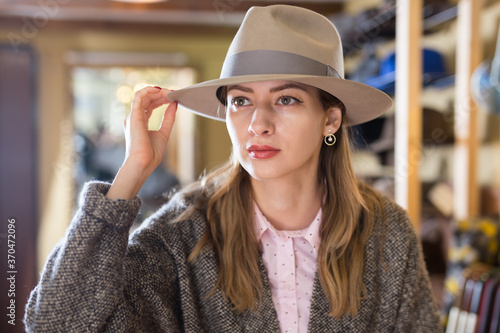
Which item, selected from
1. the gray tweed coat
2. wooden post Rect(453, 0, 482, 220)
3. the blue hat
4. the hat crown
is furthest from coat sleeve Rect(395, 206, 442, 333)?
the blue hat

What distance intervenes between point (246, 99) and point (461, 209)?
73.5 inches

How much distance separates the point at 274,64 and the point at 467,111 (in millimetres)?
1735

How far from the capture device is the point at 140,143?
42.4 inches

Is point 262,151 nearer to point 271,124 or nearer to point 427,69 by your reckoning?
point 271,124

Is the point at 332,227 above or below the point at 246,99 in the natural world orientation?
below

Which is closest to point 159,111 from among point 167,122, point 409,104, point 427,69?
point 427,69

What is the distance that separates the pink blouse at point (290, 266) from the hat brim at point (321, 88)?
0.29 m

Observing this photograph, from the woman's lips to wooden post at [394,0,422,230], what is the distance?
1.23 metres

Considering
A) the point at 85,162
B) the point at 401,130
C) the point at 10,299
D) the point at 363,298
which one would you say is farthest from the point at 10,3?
the point at 363,298

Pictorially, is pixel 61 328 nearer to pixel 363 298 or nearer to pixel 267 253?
pixel 267 253

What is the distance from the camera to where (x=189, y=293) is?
1.12 meters

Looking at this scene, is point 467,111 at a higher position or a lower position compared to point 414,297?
higher

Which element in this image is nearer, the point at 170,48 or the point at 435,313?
the point at 435,313
